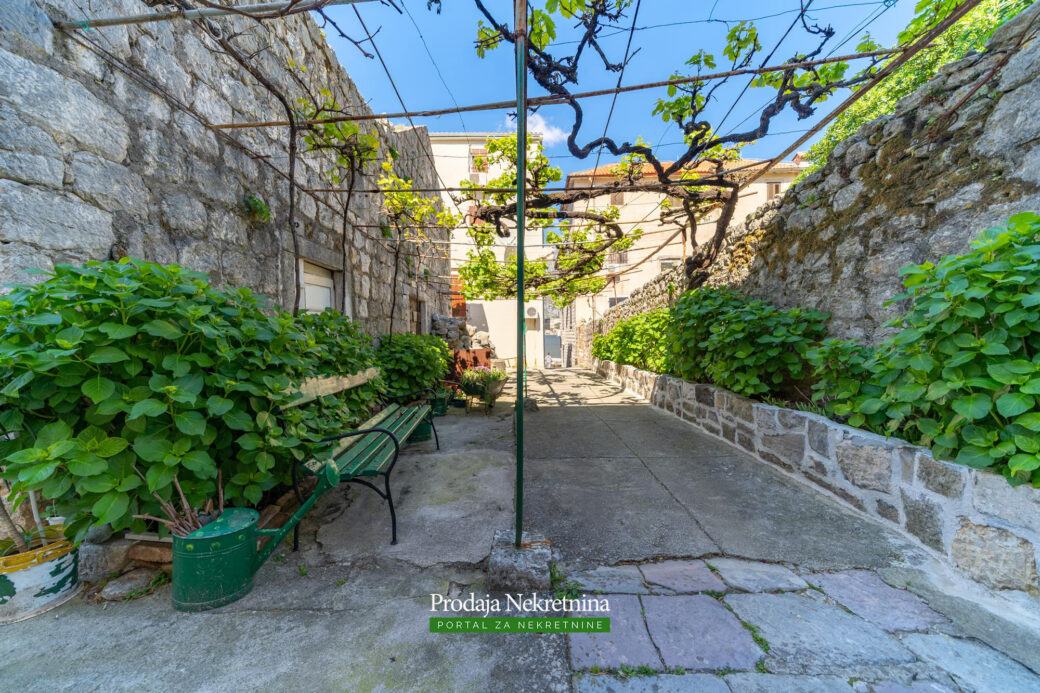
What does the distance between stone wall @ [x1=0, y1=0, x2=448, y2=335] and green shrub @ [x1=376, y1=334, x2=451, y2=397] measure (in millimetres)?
1509

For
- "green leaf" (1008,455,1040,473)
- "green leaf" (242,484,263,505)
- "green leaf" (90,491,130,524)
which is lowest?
"green leaf" (242,484,263,505)

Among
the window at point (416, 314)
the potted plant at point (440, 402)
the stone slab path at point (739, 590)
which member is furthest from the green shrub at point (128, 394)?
the window at point (416, 314)

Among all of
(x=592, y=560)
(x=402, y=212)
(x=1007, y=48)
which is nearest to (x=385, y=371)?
(x=402, y=212)

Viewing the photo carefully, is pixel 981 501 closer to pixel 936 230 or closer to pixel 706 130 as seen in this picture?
pixel 936 230

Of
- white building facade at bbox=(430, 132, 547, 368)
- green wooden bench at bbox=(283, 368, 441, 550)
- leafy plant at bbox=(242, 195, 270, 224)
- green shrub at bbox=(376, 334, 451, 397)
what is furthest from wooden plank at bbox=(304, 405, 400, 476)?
white building facade at bbox=(430, 132, 547, 368)

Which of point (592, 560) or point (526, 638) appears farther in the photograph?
point (592, 560)

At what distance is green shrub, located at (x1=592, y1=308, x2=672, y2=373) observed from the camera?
5555 mm

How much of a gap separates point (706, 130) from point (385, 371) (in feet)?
15.1

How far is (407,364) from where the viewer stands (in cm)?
476

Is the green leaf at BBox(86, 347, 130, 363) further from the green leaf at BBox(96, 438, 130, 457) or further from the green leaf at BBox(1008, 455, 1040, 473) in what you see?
the green leaf at BBox(1008, 455, 1040, 473)

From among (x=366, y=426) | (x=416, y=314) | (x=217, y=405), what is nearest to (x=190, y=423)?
(x=217, y=405)

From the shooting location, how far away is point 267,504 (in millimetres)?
2316

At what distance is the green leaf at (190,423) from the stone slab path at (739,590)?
1.74m

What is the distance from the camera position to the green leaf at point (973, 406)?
1590 millimetres
